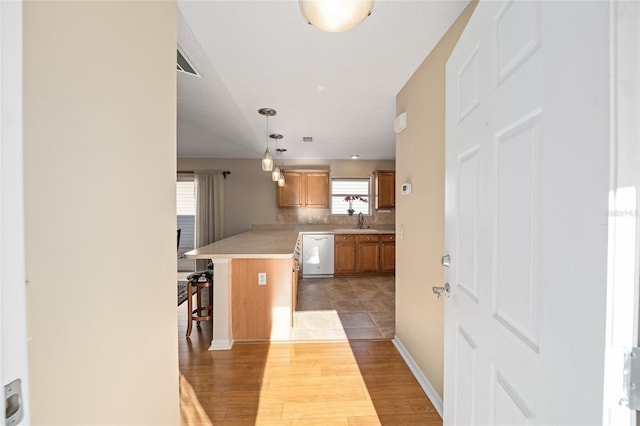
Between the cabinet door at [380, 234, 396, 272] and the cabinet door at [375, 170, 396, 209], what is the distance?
2.53 ft

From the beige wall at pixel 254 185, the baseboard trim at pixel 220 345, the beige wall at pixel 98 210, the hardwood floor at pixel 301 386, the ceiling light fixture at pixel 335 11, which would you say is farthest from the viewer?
the beige wall at pixel 254 185

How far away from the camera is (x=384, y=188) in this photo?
5625 millimetres

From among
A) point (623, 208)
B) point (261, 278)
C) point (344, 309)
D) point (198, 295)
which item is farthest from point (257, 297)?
point (623, 208)

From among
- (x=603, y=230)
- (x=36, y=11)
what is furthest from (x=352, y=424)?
(x=36, y=11)

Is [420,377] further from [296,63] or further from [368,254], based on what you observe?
[368,254]

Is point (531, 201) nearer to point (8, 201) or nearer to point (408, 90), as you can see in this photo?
point (8, 201)

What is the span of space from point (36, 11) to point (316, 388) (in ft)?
7.27

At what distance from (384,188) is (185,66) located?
442 centimetres

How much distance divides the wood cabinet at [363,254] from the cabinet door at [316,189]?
2.99 feet

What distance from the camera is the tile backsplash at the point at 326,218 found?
5.84 m

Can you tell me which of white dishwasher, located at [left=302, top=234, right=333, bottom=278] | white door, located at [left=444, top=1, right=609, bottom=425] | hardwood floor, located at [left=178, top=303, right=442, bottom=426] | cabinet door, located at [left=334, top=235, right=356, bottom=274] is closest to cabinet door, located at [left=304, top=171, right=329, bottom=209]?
white dishwasher, located at [left=302, top=234, right=333, bottom=278]

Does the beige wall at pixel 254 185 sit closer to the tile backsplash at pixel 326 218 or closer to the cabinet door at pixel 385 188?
the tile backsplash at pixel 326 218

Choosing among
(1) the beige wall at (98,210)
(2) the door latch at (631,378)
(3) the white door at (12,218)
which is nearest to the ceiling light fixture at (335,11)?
(1) the beige wall at (98,210)

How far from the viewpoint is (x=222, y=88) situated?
2.42 m
